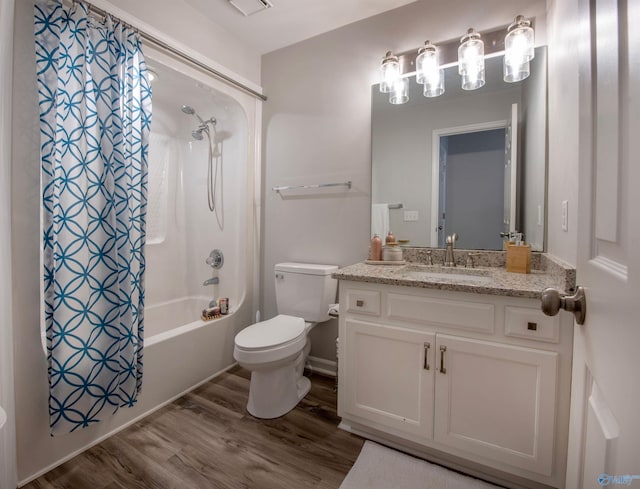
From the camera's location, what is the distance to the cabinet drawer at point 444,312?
50.3 inches

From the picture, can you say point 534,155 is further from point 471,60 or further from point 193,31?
point 193,31

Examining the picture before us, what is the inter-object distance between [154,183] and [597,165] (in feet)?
9.82

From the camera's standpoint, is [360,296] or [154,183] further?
[154,183]

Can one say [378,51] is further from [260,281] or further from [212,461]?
[212,461]

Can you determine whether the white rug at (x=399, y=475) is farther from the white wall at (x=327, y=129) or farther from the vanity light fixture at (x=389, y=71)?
the vanity light fixture at (x=389, y=71)

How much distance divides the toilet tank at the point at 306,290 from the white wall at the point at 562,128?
4.24 ft

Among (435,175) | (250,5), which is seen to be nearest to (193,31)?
(250,5)

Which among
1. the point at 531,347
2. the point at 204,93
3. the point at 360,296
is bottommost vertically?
the point at 531,347

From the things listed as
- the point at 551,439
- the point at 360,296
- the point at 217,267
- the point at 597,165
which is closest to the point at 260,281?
the point at 217,267

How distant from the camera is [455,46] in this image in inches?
71.9

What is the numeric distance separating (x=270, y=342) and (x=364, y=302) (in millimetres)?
584

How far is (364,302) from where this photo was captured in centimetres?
153

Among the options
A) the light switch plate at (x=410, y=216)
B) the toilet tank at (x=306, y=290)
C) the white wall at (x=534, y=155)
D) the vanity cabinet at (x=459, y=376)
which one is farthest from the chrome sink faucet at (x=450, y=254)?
the toilet tank at (x=306, y=290)

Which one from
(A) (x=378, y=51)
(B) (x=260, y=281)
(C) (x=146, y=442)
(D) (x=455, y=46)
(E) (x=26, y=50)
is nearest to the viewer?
(E) (x=26, y=50)
